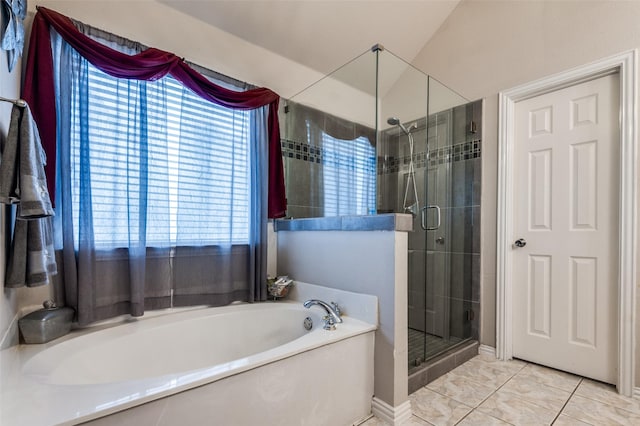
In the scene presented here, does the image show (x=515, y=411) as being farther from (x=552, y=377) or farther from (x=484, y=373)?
(x=552, y=377)

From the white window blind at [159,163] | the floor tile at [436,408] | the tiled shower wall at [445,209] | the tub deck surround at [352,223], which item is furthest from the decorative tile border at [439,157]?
the floor tile at [436,408]

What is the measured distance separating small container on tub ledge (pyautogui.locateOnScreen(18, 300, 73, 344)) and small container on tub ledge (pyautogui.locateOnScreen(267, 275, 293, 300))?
3.77 ft

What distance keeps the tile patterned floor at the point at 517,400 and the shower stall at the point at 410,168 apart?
0.19 metres

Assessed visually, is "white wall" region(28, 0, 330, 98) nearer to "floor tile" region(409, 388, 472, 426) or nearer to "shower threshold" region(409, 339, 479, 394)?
"shower threshold" region(409, 339, 479, 394)

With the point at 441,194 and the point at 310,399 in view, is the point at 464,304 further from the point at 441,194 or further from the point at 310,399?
the point at 310,399

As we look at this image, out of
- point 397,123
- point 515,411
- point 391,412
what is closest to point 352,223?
point 397,123

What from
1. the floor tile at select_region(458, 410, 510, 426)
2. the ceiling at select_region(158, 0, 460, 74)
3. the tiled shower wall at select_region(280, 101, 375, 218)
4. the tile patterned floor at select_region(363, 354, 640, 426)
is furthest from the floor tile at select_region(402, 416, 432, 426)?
the ceiling at select_region(158, 0, 460, 74)

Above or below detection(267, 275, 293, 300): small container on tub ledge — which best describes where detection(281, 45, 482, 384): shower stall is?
above

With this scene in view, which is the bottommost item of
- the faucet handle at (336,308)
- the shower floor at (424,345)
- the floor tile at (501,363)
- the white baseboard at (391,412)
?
the floor tile at (501,363)

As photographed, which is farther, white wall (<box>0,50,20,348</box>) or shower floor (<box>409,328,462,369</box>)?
shower floor (<box>409,328,462,369</box>)

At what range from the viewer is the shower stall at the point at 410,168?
2.10 metres

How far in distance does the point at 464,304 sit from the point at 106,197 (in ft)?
8.57

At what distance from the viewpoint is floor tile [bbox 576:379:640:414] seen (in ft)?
5.67

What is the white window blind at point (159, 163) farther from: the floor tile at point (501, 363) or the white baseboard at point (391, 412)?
the floor tile at point (501, 363)
